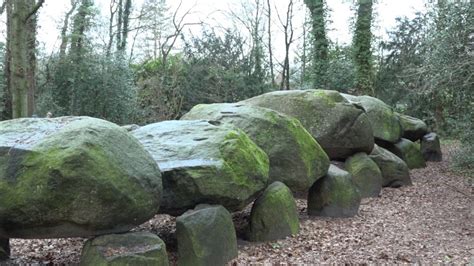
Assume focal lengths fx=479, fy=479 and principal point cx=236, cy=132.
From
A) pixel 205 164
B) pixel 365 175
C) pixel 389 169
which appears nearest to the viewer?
pixel 205 164

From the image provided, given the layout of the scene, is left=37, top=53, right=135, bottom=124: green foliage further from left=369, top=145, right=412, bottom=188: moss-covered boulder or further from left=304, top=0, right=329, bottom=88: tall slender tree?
left=369, top=145, right=412, bottom=188: moss-covered boulder

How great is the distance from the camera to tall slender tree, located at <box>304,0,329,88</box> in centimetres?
1889

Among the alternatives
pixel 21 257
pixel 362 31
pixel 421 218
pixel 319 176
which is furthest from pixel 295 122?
pixel 362 31

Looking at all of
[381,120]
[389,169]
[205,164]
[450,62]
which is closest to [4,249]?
[205,164]

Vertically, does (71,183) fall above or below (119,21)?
below

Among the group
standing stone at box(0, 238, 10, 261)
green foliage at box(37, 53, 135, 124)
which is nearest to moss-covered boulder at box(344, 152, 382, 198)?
standing stone at box(0, 238, 10, 261)

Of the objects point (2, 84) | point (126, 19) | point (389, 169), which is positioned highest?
point (126, 19)

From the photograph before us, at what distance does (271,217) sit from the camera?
6.56 m

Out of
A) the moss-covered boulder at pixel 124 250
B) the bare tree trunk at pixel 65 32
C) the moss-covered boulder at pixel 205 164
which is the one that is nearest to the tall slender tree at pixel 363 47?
the bare tree trunk at pixel 65 32

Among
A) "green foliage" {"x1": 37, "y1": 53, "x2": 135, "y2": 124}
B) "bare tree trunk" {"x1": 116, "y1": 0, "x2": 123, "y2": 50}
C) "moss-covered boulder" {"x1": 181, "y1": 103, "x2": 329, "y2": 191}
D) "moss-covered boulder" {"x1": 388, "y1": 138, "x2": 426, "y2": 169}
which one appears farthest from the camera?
"bare tree trunk" {"x1": 116, "y1": 0, "x2": 123, "y2": 50}

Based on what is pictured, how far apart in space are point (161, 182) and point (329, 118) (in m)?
5.47

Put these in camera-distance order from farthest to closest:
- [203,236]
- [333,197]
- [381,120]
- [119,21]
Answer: [119,21] → [381,120] → [333,197] → [203,236]

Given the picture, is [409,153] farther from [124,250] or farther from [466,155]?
[124,250]

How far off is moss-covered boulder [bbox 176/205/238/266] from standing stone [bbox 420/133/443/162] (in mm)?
10209
